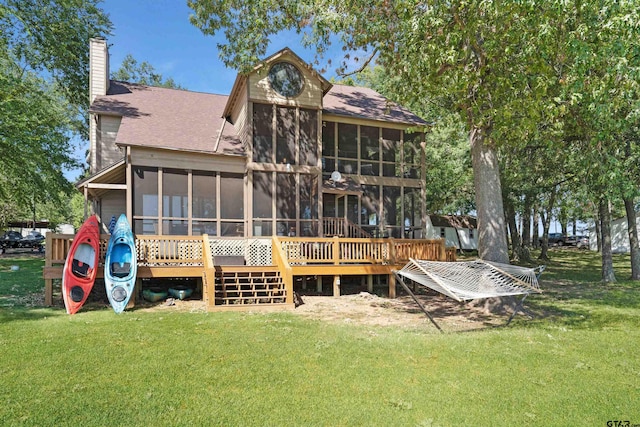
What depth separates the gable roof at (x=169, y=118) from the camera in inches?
512

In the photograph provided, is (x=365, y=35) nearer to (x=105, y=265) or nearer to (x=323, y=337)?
(x=323, y=337)

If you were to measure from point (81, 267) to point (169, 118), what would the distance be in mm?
7117

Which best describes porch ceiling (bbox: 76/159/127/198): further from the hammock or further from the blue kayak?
the hammock

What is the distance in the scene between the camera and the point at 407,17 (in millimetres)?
8852

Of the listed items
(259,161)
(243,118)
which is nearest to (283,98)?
(243,118)

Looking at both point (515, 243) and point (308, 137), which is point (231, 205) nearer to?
point (308, 137)

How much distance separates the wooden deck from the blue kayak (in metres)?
0.40

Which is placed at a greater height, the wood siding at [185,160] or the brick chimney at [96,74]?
the brick chimney at [96,74]

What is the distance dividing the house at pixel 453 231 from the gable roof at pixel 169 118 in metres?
21.6

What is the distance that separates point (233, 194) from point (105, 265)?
475 centimetres

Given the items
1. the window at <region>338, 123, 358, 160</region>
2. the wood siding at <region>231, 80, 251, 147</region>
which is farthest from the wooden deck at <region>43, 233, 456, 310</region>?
the window at <region>338, 123, 358, 160</region>

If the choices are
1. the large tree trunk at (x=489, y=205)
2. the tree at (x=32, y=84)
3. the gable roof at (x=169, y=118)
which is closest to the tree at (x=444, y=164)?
the large tree trunk at (x=489, y=205)

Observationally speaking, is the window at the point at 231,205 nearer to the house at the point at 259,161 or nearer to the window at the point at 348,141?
the house at the point at 259,161

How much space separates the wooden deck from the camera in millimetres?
9898
